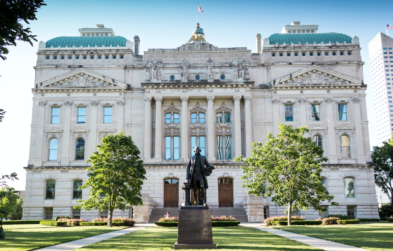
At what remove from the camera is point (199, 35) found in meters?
56.7

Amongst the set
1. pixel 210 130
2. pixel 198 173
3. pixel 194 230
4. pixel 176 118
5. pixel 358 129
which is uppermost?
pixel 176 118

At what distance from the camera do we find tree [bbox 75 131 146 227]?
35.5 metres

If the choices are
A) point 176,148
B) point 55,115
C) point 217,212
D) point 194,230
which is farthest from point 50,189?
point 194,230

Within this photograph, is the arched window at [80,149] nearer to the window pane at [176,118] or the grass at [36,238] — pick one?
the window pane at [176,118]

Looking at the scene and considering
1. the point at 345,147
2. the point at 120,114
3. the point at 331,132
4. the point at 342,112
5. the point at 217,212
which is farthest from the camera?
the point at 342,112

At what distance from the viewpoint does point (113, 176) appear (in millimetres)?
35938

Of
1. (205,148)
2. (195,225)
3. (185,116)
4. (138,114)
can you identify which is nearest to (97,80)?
(138,114)

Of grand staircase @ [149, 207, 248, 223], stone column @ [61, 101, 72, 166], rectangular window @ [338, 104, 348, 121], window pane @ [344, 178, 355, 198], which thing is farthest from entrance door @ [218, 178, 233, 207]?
stone column @ [61, 101, 72, 166]

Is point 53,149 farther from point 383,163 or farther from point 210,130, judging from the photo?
point 383,163

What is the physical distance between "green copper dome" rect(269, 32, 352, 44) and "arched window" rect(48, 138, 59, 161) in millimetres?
33029

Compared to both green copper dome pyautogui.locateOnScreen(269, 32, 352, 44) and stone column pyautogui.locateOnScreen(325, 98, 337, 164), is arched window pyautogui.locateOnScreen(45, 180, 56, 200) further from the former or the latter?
stone column pyautogui.locateOnScreen(325, 98, 337, 164)

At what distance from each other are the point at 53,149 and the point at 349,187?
129ft

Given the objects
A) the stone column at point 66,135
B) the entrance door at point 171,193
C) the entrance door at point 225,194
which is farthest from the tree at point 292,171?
the stone column at point 66,135

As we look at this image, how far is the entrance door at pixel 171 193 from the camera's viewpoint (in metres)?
48.2
